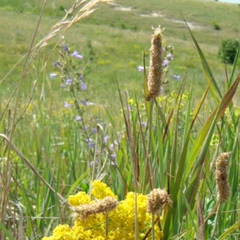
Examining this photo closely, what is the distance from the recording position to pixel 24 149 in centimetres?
235

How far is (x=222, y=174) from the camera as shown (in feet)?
2.89

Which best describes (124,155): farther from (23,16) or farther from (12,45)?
(23,16)

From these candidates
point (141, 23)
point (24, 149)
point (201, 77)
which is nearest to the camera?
point (24, 149)

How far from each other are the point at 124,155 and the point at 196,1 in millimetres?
55332

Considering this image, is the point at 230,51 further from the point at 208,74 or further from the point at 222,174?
the point at 222,174

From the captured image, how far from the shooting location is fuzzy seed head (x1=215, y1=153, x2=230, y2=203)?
87 centimetres

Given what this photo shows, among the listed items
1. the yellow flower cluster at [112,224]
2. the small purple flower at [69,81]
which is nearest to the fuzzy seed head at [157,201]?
the yellow flower cluster at [112,224]

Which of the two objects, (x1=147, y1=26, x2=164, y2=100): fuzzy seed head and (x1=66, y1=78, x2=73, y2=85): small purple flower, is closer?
(x1=147, y1=26, x2=164, y2=100): fuzzy seed head

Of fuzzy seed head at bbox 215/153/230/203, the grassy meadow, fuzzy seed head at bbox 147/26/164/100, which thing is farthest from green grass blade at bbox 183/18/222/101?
fuzzy seed head at bbox 215/153/230/203

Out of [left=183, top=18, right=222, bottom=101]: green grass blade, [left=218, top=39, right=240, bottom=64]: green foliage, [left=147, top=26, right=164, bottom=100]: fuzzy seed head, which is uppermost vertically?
[left=147, top=26, right=164, bottom=100]: fuzzy seed head

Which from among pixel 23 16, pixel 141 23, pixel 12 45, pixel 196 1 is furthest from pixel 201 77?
Result: pixel 196 1

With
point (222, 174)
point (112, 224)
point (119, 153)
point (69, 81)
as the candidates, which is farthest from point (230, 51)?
point (222, 174)

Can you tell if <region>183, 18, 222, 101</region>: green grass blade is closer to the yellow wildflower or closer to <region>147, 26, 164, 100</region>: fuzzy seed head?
<region>147, 26, 164, 100</region>: fuzzy seed head

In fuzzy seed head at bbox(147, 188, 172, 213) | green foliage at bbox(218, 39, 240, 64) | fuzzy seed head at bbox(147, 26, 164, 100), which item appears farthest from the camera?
green foliage at bbox(218, 39, 240, 64)
